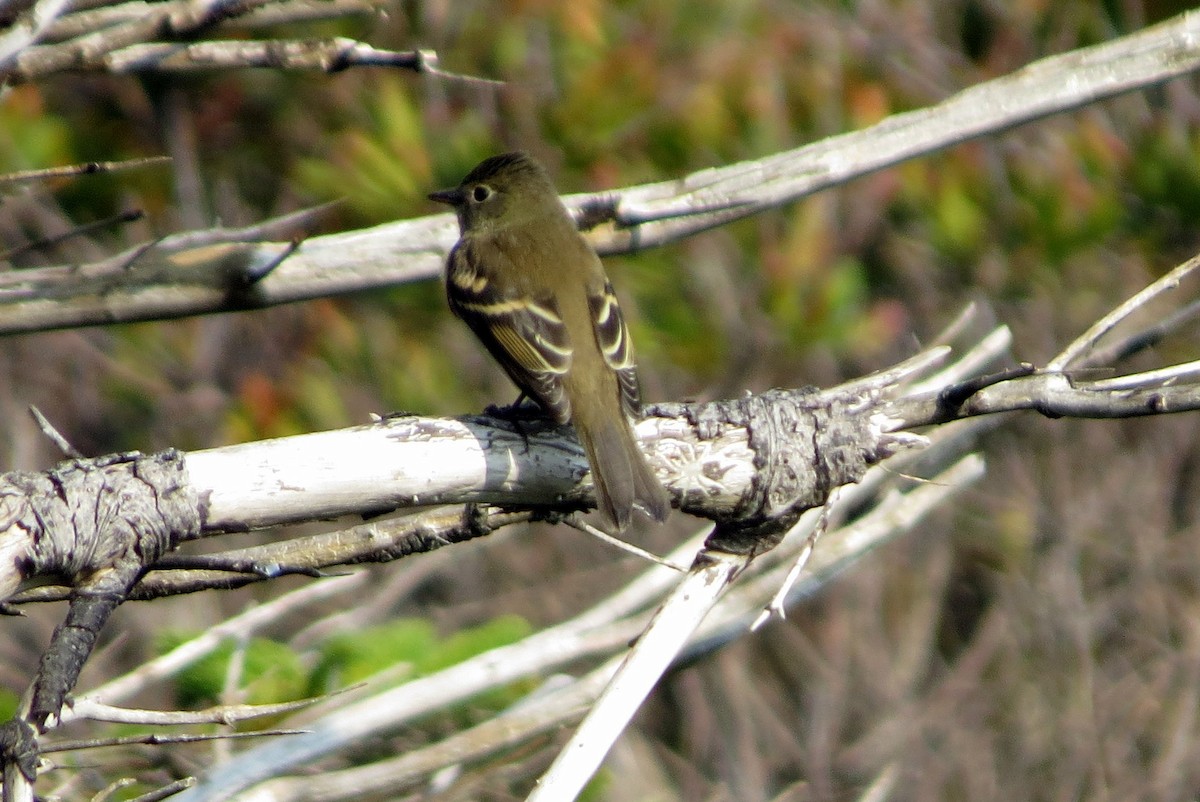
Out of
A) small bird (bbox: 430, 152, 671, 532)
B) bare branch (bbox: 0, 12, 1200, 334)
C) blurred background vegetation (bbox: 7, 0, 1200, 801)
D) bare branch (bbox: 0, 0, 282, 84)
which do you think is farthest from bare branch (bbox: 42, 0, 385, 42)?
blurred background vegetation (bbox: 7, 0, 1200, 801)

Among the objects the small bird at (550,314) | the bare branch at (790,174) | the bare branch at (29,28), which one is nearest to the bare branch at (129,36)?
the bare branch at (29,28)

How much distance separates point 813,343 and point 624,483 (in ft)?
15.1

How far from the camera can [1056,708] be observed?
7.70 metres

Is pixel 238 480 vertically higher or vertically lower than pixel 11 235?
lower

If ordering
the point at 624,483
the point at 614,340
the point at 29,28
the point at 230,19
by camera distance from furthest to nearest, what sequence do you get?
the point at 614,340 → the point at 230,19 → the point at 624,483 → the point at 29,28

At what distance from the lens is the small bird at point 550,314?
3510 mm

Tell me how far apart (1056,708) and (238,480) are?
5.96 meters

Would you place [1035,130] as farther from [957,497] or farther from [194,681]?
[194,681]

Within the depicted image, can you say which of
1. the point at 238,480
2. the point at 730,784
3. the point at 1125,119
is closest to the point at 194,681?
the point at 238,480

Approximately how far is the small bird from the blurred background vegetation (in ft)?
7.13

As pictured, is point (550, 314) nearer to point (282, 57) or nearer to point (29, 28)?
point (282, 57)

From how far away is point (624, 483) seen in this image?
3420 millimetres

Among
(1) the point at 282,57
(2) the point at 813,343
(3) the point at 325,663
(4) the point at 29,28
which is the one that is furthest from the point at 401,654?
(2) the point at 813,343

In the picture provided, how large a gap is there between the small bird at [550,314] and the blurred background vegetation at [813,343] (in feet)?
7.13
